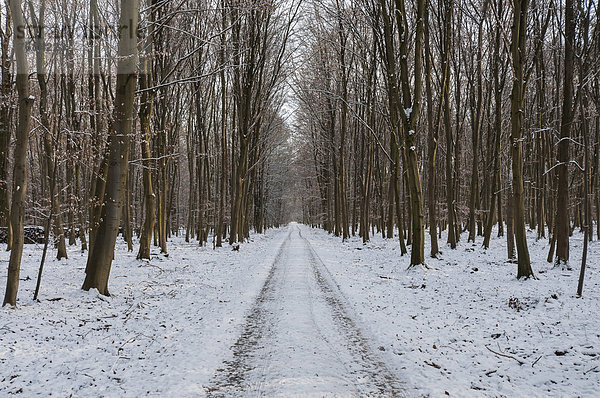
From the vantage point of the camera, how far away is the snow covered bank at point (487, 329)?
4.52m

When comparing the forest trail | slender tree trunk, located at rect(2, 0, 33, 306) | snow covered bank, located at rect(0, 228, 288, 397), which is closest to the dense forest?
slender tree trunk, located at rect(2, 0, 33, 306)

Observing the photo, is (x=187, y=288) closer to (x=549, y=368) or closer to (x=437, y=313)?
(x=437, y=313)

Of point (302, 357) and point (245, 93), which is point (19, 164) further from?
point (245, 93)

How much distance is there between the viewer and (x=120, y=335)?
6039 millimetres

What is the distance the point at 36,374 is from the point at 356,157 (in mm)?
25907

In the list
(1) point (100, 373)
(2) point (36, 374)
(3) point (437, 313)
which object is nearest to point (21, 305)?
(2) point (36, 374)

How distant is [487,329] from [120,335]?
6.16 meters

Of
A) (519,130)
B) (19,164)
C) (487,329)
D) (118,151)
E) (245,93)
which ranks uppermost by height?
(245,93)

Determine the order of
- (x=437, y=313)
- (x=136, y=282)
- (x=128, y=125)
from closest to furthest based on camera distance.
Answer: (x=437, y=313) < (x=128, y=125) < (x=136, y=282)

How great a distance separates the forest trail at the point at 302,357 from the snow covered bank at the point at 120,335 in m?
0.32

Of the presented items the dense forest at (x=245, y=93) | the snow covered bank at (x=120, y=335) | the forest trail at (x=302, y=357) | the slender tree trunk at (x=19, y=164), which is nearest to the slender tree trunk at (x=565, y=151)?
the dense forest at (x=245, y=93)

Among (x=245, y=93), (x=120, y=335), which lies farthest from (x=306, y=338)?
(x=245, y=93)

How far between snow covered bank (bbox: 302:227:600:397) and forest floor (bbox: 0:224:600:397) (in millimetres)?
26

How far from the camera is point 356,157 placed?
94.2 ft
